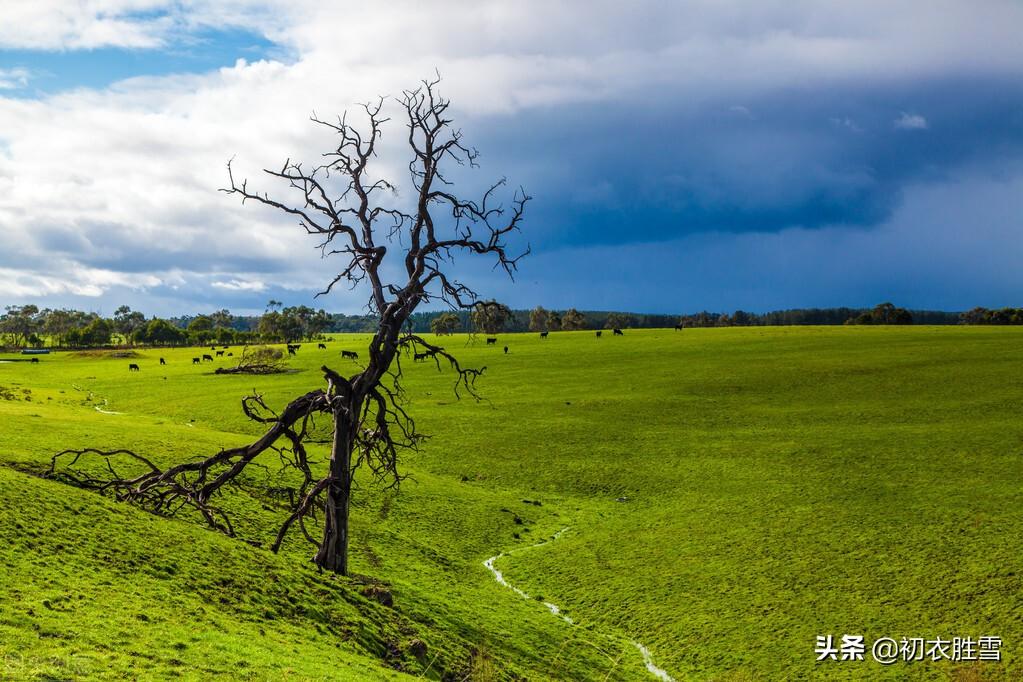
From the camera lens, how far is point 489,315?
19.4m

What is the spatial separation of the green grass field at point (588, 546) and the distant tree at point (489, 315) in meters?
7.64

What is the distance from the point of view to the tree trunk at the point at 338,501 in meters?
17.1

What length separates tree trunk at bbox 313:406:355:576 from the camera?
56.2ft

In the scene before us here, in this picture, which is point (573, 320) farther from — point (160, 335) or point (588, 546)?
point (588, 546)

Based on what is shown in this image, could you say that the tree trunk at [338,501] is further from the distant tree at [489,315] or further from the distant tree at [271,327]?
the distant tree at [271,327]

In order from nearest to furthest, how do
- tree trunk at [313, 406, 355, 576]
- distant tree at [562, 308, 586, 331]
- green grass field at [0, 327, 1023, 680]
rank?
green grass field at [0, 327, 1023, 680], tree trunk at [313, 406, 355, 576], distant tree at [562, 308, 586, 331]

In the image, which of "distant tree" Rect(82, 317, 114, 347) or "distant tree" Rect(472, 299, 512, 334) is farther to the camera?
"distant tree" Rect(82, 317, 114, 347)

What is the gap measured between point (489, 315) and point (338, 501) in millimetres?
6578

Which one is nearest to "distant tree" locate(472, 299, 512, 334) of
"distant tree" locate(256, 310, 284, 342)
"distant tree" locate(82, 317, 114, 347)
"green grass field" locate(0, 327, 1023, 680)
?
"green grass field" locate(0, 327, 1023, 680)

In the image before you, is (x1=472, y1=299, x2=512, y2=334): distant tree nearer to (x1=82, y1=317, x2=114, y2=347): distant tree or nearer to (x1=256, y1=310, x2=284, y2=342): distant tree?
(x1=256, y1=310, x2=284, y2=342): distant tree

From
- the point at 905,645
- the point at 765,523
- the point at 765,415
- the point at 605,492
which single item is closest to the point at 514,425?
the point at 605,492

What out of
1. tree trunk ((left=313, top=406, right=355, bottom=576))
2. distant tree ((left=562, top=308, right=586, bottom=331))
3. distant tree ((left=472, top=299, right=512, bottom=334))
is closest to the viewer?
tree trunk ((left=313, top=406, right=355, bottom=576))

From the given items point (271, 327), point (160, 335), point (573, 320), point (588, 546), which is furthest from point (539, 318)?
point (588, 546)

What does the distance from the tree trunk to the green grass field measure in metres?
0.81
